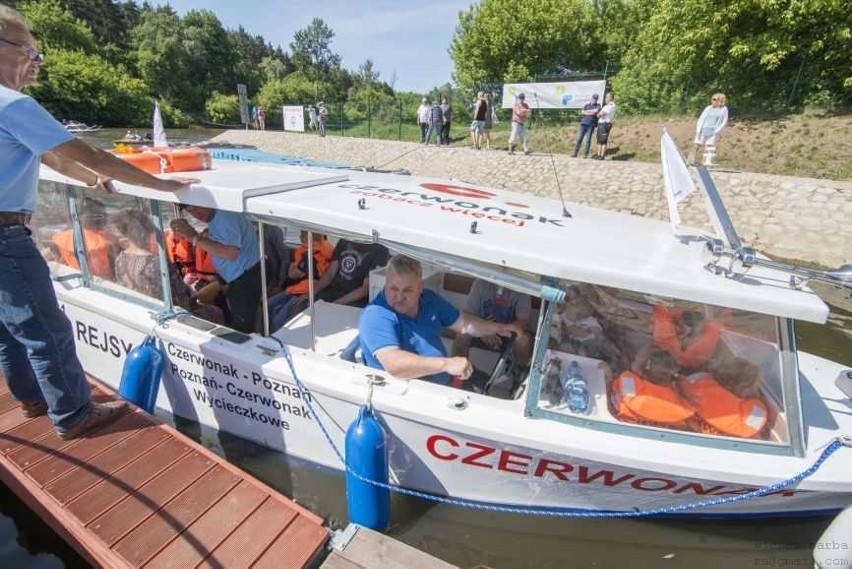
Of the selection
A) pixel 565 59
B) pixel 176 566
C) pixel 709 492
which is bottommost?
pixel 176 566

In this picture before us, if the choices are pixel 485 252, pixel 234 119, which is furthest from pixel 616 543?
pixel 234 119

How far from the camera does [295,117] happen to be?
27.8m

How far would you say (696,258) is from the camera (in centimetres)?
264

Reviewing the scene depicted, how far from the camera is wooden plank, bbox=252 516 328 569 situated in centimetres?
235

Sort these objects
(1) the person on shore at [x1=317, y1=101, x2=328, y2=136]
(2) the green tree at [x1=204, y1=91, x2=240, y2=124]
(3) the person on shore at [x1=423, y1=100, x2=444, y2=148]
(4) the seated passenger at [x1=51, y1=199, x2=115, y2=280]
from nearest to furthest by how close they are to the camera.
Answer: (4) the seated passenger at [x1=51, y1=199, x2=115, y2=280] → (3) the person on shore at [x1=423, y1=100, x2=444, y2=148] → (1) the person on shore at [x1=317, y1=101, x2=328, y2=136] → (2) the green tree at [x1=204, y1=91, x2=240, y2=124]

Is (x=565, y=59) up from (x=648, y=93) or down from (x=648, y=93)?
up

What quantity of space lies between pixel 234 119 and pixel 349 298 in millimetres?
55655

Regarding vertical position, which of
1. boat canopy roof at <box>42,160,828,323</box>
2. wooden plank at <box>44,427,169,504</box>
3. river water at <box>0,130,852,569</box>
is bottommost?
river water at <box>0,130,852,569</box>

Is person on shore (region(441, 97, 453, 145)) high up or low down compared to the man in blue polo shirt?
up

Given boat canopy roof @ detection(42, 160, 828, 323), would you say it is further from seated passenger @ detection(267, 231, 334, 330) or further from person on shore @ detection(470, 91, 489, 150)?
person on shore @ detection(470, 91, 489, 150)

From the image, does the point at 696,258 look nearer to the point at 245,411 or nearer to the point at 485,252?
the point at 485,252

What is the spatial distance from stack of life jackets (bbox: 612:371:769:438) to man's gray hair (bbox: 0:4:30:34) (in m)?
3.50

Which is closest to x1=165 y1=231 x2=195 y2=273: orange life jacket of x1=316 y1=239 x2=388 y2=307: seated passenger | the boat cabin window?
x1=316 y1=239 x2=388 y2=307: seated passenger

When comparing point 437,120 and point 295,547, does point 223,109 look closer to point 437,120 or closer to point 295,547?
point 437,120
